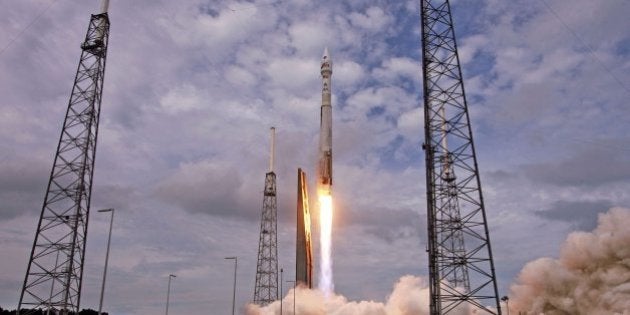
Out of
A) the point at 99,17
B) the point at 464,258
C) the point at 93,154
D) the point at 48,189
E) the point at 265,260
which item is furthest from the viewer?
the point at 265,260

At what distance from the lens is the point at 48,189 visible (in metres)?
54.7

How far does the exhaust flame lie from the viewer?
68812mm

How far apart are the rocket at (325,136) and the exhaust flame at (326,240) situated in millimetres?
1418

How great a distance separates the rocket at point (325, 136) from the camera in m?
69.4

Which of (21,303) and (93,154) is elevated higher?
(93,154)

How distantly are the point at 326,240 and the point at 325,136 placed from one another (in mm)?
13905

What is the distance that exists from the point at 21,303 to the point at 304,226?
3410 centimetres

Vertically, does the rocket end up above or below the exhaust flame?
above

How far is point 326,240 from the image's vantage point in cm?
6988

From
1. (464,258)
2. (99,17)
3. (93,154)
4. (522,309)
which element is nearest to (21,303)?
(93,154)

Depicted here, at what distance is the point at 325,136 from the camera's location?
236 ft

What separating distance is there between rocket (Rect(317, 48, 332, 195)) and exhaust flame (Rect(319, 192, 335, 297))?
1418 millimetres

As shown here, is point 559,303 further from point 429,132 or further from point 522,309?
point 429,132

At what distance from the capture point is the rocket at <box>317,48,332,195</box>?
69.4 m
